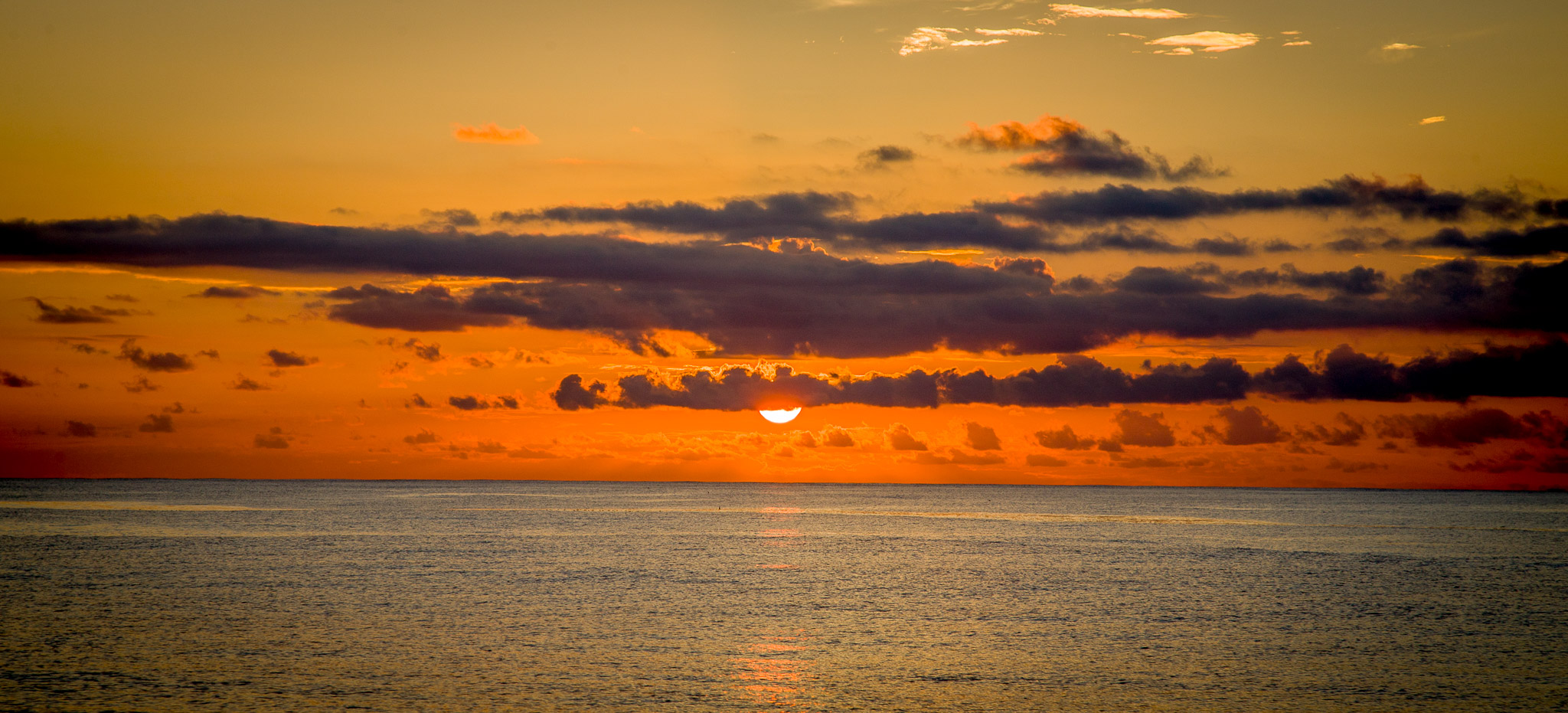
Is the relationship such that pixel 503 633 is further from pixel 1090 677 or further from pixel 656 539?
pixel 656 539

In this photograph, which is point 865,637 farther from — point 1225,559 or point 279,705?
point 1225,559

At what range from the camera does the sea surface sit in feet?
107

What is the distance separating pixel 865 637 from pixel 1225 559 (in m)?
57.5

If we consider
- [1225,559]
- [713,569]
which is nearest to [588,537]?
[713,569]

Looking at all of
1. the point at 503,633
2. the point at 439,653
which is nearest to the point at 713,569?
the point at 503,633

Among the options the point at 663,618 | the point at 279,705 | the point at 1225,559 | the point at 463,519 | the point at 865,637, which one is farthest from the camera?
the point at 463,519

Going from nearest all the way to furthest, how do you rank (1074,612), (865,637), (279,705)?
(279,705) < (865,637) < (1074,612)

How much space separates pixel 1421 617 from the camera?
52.2 meters

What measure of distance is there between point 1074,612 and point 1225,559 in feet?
143

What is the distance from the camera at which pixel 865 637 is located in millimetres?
42125

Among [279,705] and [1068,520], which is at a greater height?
[279,705]

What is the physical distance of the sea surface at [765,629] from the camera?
107 feet

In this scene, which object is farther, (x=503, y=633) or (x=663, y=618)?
(x=663, y=618)

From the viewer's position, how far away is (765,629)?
44812 millimetres
